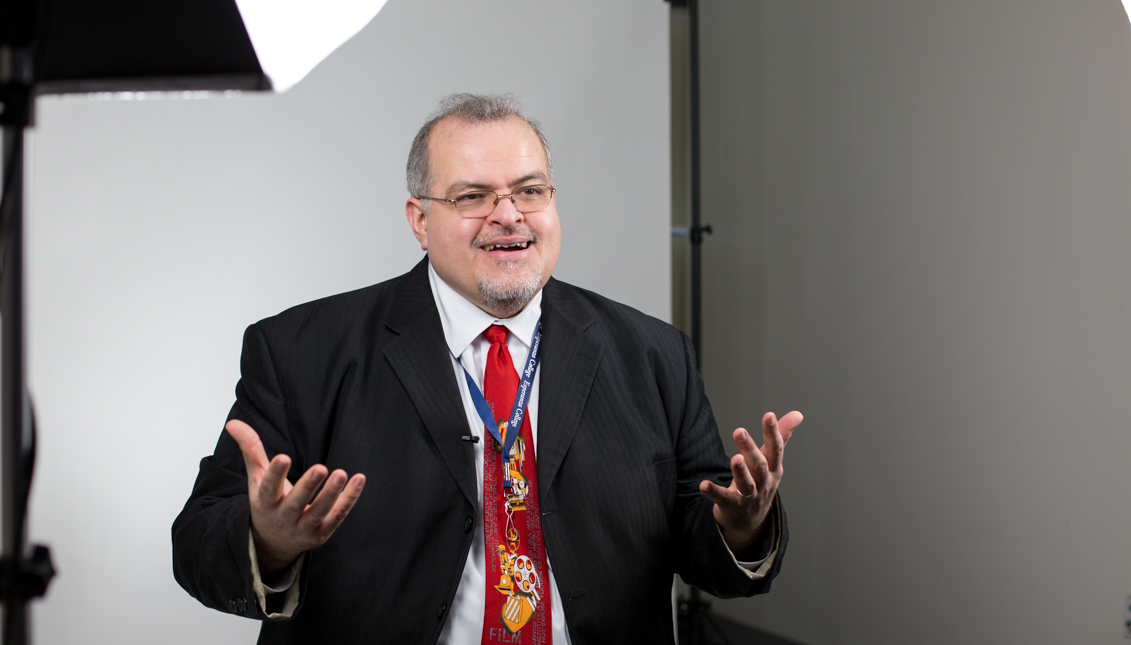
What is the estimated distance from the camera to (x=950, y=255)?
250 cm

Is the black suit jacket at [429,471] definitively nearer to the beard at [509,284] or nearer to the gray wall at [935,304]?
the beard at [509,284]

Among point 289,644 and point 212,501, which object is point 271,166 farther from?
point 289,644

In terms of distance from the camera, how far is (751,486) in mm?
1541

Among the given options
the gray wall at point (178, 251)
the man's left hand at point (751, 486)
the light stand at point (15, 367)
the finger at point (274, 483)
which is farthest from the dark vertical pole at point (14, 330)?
the gray wall at point (178, 251)

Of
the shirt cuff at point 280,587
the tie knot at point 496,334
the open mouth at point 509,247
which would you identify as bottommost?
the shirt cuff at point 280,587

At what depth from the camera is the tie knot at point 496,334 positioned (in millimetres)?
1966

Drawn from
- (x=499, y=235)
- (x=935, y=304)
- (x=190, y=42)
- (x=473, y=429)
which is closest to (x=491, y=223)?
(x=499, y=235)

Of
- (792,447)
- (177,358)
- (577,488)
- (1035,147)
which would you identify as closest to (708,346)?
(792,447)

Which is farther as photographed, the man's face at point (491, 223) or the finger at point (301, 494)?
the man's face at point (491, 223)

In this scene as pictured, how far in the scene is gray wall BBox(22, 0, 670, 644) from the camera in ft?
6.66

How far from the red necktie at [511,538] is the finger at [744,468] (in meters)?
0.47

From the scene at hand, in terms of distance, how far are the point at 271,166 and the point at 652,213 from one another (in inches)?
50.5

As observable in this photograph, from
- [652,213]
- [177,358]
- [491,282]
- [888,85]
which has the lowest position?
[177,358]

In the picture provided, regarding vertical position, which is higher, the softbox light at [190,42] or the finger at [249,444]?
the softbox light at [190,42]
